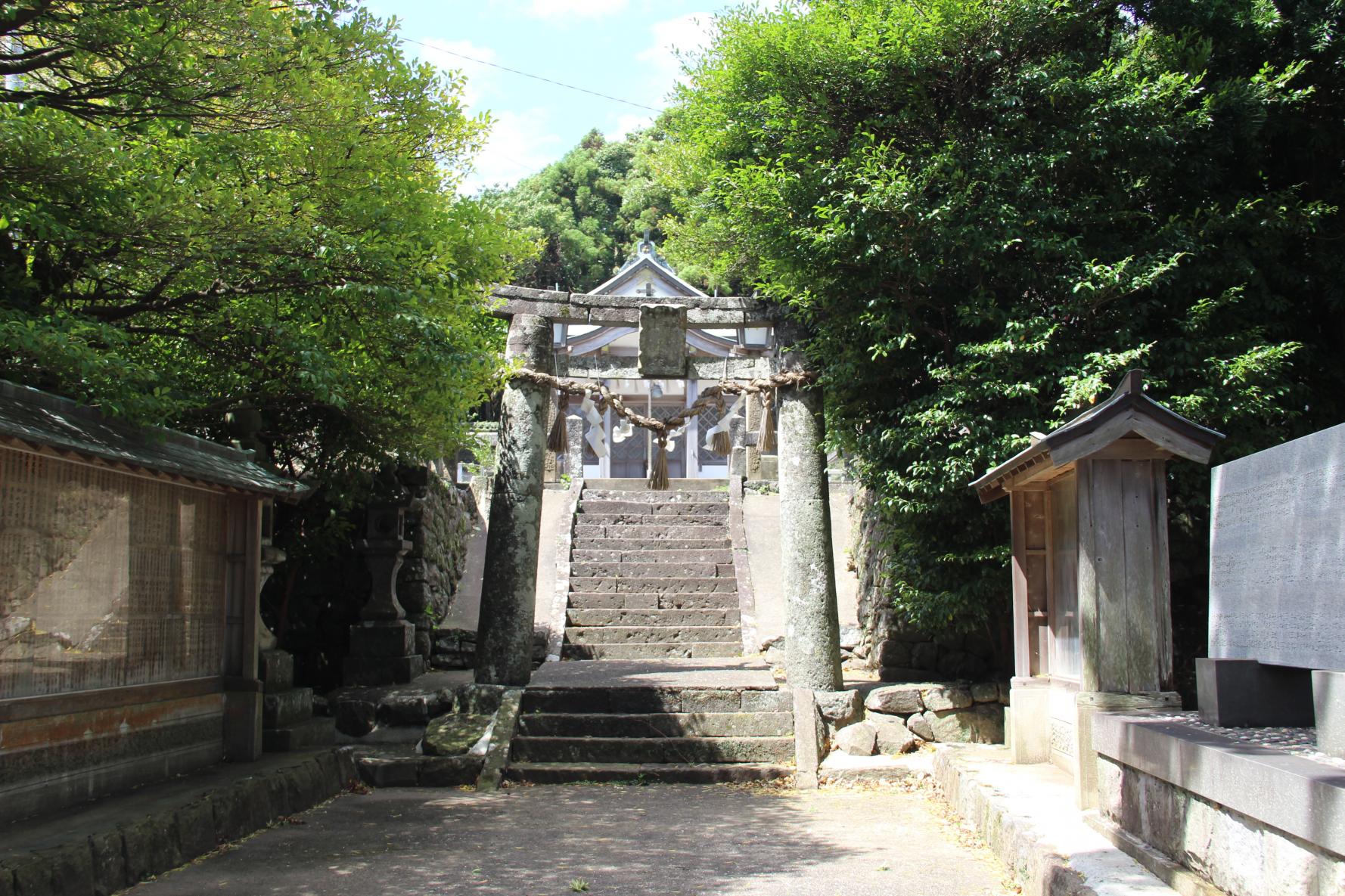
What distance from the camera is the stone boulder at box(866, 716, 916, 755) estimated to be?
422 inches

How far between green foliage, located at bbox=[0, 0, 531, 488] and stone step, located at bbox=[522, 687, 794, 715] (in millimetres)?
3256

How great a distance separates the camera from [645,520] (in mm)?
18609

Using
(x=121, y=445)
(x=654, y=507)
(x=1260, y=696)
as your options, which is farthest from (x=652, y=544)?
(x=1260, y=696)

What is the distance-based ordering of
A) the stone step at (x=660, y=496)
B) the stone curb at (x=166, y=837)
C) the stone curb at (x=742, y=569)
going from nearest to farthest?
1. the stone curb at (x=166, y=837)
2. the stone curb at (x=742, y=569)
3. the stone step at (x=660, y=496)

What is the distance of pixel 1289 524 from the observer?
4.64m

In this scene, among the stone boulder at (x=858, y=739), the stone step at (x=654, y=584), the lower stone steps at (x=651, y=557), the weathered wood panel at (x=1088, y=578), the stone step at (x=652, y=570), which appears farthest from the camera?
the lower stone steps at (x=651, y=557)

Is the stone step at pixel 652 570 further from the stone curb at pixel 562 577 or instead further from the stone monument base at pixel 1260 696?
the stone monument base at pixel 1260 696

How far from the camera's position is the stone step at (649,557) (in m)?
17.0

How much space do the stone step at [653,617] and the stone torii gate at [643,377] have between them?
3544 millimetres

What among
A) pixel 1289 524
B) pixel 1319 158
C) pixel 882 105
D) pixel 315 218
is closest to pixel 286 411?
pixel 315 218

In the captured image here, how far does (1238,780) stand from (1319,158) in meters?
9.35

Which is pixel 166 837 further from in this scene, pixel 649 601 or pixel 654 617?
pixel 649 601

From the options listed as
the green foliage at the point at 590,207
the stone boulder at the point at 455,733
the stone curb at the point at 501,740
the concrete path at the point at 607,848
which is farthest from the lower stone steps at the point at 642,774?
the green foliage at the point at 590,207

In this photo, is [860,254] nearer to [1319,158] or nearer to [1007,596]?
[1007,596]
